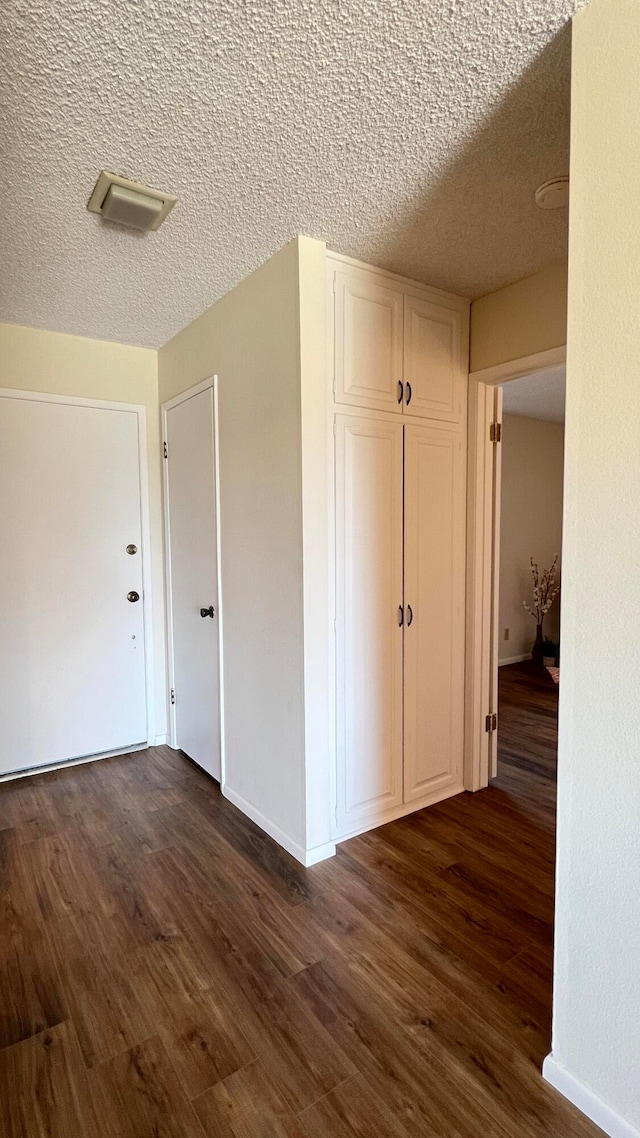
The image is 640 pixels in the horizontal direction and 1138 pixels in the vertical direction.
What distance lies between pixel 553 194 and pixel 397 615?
1.61 meters

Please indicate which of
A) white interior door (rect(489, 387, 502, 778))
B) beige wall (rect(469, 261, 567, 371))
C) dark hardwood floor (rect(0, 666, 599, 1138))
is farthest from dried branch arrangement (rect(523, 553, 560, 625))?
beige wall (rect(469, 261, 567, 371))

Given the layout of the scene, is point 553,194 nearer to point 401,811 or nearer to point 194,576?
point 194,576

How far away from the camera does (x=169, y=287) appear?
7.83ft

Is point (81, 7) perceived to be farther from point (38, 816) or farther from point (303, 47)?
point (38, 816)

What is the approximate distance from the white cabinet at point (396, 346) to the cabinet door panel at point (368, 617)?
0.16 meters

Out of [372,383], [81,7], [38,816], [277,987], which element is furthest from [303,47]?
[38,816]

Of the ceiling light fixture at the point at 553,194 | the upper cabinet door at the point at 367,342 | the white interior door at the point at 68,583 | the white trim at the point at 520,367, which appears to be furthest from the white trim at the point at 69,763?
the ceiling light fixture at the point at 553,194

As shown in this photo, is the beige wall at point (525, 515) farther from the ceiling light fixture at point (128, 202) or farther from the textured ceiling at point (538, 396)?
the ceiling light fixture at point (128, 202)

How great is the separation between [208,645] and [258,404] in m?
1.28

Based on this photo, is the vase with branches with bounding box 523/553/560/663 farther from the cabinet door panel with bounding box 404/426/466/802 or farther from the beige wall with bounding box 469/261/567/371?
the beige wall with bounding box 469/261/567/371

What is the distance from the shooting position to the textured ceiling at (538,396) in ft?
13.2

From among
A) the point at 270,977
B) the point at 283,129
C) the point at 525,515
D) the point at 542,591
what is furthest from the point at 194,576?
the point at 542,591

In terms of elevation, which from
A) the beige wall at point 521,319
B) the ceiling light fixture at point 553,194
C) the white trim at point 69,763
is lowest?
the white trim at point 69,763

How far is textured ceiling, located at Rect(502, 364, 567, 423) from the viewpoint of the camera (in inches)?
158
